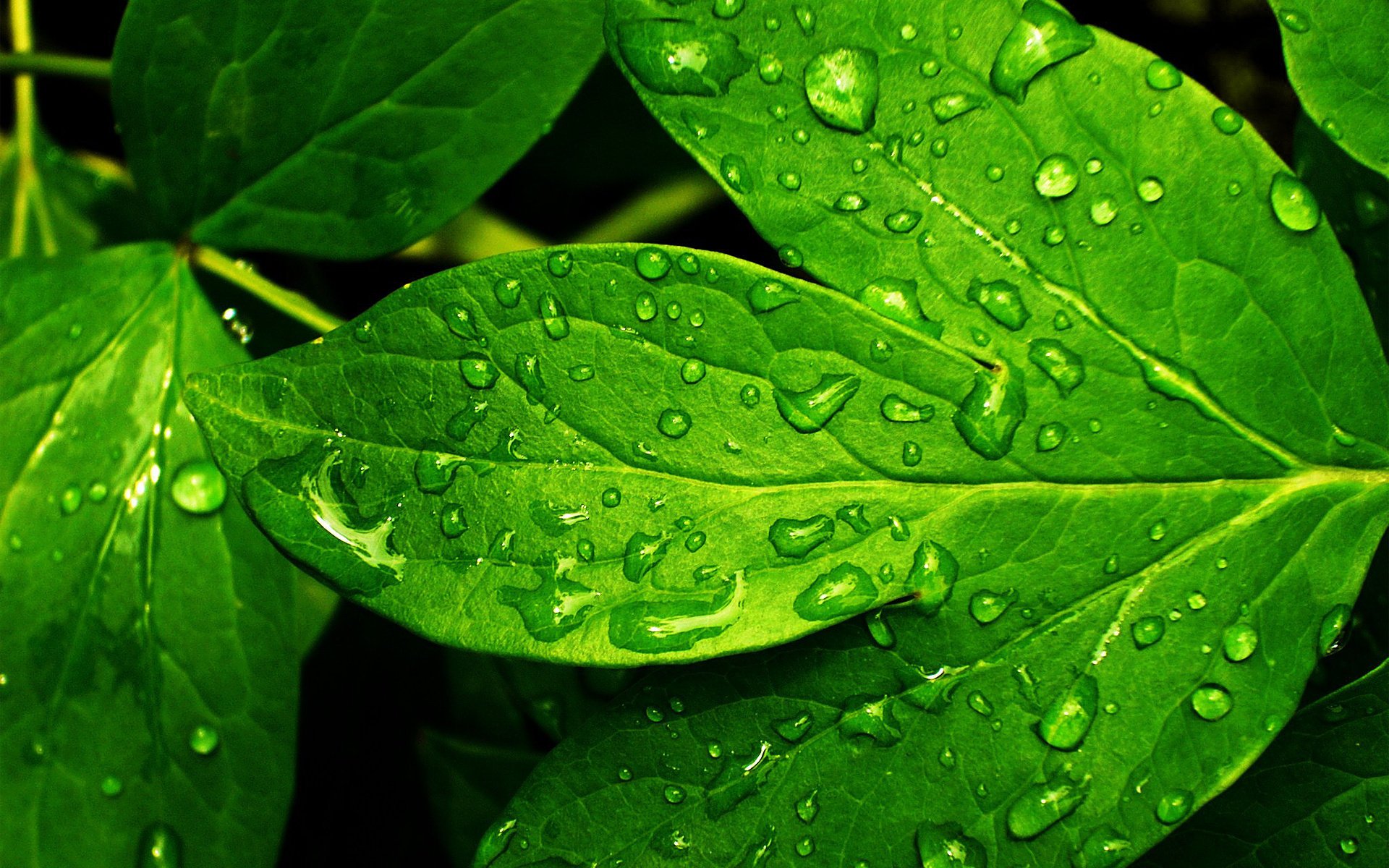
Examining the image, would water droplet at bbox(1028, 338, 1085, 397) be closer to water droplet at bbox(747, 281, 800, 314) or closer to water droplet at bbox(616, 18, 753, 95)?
water droplet at bbox(747, 281, 800, 314)

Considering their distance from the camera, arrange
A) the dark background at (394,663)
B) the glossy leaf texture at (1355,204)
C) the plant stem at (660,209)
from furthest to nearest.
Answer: the plant stem at (660,209)
the dark background at (394,663)
the glossy leaf texture at (1355,204)

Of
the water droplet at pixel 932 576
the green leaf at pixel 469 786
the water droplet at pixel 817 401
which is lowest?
the green leaf at pixel 469 786

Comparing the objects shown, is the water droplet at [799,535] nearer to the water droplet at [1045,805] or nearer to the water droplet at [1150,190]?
the water droplet at [1045,805]

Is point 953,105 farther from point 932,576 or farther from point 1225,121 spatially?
point 932,576

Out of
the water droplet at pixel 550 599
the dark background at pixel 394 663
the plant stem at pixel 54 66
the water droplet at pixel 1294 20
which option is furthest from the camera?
the dark background at pixel 394 663

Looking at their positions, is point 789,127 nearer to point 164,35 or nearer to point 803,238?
point 803,238

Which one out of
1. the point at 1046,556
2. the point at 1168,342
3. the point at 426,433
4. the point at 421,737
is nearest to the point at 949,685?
the point at 1046,556

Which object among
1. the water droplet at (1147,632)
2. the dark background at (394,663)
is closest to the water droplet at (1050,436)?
the water droplet at (1147,632)

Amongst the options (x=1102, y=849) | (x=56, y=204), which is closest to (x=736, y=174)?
(x=1102, y=849)
